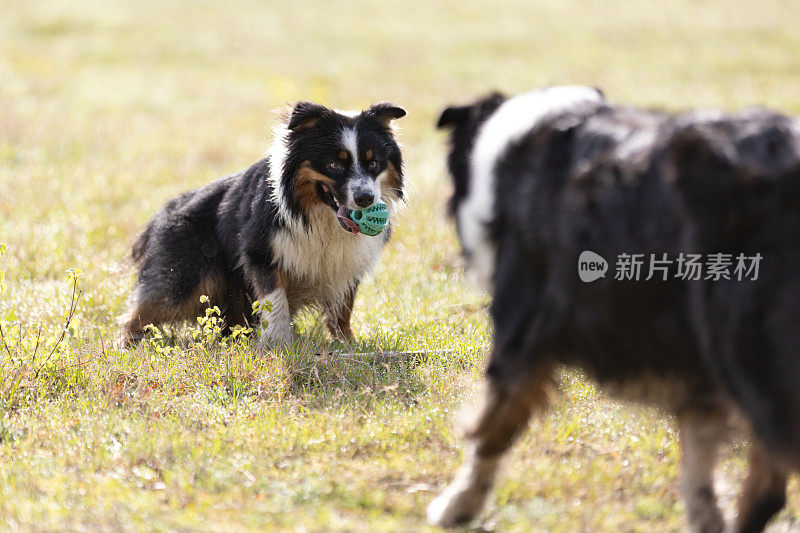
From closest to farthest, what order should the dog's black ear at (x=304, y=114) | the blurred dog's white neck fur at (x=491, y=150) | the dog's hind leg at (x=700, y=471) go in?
the dog's hind leg at (x=700, y=471), the blurred dog's white neck fur at (x=491, y=150), the dog's black ear at (x=304, y=114)

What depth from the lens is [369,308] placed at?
6.50 m

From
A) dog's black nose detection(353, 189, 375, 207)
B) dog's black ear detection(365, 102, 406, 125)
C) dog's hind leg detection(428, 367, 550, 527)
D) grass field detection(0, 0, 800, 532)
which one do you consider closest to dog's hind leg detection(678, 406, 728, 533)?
grass field detection(0, 0, 800, 532)

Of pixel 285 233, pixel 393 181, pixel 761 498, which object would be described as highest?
pixel 393 181

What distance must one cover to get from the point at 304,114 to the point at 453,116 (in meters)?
1.94

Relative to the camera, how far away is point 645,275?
9.20ft

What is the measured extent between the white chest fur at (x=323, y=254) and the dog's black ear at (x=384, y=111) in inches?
28.3

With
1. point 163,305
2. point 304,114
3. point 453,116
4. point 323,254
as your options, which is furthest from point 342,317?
point 453,116

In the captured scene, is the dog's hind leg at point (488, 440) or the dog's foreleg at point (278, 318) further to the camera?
the dog's foreleg at point (278, 318)

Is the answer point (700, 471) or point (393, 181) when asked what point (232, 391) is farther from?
point (700, 471)

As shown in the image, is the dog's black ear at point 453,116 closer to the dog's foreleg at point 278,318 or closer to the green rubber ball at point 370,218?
the green rubber ball at point 370,218

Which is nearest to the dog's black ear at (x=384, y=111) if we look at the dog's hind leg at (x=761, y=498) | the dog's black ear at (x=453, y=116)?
the dog's black ear at (x=453, y=116)

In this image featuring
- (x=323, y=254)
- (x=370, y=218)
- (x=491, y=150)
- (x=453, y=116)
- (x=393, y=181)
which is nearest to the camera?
(x=491, y=150)

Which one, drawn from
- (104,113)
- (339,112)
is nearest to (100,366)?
(339,112)

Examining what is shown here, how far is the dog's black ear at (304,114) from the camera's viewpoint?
564 cm
